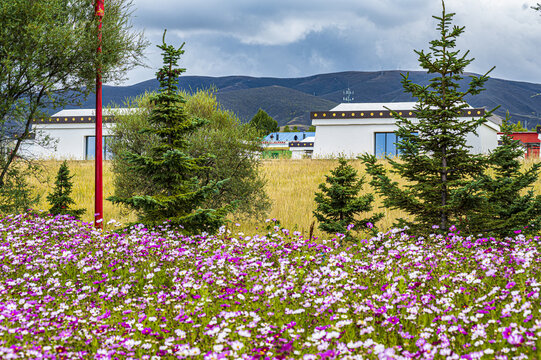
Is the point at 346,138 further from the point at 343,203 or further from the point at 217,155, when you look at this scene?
the point at 343,203

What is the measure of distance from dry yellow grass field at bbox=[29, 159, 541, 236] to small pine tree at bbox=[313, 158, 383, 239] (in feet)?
7.76

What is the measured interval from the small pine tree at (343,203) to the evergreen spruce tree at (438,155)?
1.59 metres

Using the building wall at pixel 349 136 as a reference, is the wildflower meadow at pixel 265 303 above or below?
below

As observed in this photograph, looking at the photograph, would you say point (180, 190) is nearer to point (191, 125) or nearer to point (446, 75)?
point (191, 125)

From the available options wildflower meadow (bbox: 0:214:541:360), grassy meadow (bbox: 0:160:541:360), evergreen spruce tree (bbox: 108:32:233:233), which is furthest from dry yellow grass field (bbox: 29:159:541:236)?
wildflower meadow (bbox: 0:214:541:360)

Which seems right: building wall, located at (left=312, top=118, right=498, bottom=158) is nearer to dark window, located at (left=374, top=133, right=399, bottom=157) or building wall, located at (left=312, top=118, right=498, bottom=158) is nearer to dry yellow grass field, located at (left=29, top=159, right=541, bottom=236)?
dark window, located at (left=374, top=133, right=399, bottom=157)

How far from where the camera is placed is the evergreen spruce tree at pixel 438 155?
33.6 feet

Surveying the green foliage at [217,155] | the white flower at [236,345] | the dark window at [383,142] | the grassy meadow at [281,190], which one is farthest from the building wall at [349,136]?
the white flower at [236,345]

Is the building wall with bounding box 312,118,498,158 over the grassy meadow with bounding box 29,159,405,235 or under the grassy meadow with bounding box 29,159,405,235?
over

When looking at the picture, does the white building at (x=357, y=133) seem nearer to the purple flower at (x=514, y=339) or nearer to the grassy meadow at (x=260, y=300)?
A: the grassy meadow at (x=260, y=300)

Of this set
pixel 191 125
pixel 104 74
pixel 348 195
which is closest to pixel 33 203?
pixel 104 74

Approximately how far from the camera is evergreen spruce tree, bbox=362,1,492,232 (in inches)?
403

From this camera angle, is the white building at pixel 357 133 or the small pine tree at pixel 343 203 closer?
the small pine tree at pixel 343 203

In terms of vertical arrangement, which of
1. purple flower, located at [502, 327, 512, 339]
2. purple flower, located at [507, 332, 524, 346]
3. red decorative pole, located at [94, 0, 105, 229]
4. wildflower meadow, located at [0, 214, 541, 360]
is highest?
red decorative pole, located at [94, 0, 105, 229]
